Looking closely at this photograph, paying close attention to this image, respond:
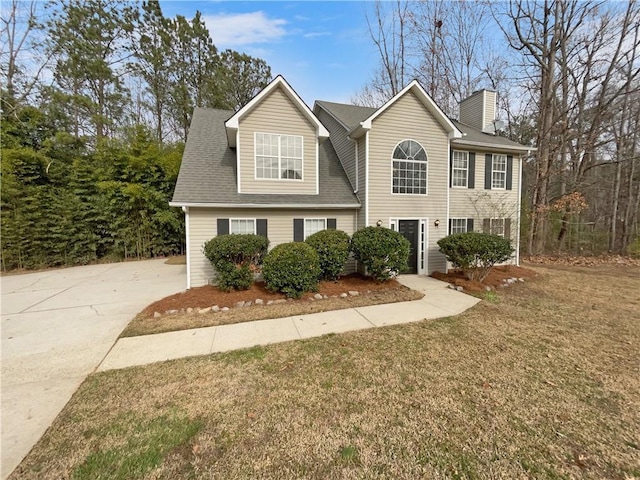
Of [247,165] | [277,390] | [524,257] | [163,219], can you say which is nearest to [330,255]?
[247,165]

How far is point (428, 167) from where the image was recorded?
9.69m

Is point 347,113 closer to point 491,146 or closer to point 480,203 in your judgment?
point 491,146

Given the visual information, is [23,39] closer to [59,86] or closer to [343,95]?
[59,86]

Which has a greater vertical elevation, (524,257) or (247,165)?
(247,165)

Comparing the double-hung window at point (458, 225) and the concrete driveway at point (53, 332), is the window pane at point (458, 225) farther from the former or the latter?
the concrete driveway at point (53, 332)

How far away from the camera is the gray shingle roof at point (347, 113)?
10781mm

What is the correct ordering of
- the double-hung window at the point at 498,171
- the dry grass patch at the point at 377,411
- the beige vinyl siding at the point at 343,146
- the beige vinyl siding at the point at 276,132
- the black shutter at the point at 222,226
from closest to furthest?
1. the dry grass patch at the point at 377,411
2. the black shutter at the point at 222,226
3. the beige vinyl siding at the point at 276,132
4. the beige vinyl siding at the point at 343,146
5. the double-hung window at the point at 498,171

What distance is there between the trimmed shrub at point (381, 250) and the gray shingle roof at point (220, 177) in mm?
1855

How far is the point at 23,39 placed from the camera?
13086 mm

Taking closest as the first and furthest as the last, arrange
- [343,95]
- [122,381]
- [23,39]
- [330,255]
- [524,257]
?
1. [122,381]
2. [330,255]
3. [23,39]
4. [524,257]
5. [343,95]

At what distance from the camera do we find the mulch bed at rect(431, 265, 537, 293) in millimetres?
7986

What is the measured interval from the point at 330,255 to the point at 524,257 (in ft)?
40.7

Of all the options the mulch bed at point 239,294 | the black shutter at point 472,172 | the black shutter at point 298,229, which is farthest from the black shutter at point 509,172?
the black shutter at point 298,229

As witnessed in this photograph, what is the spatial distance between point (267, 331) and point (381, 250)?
4172mm
